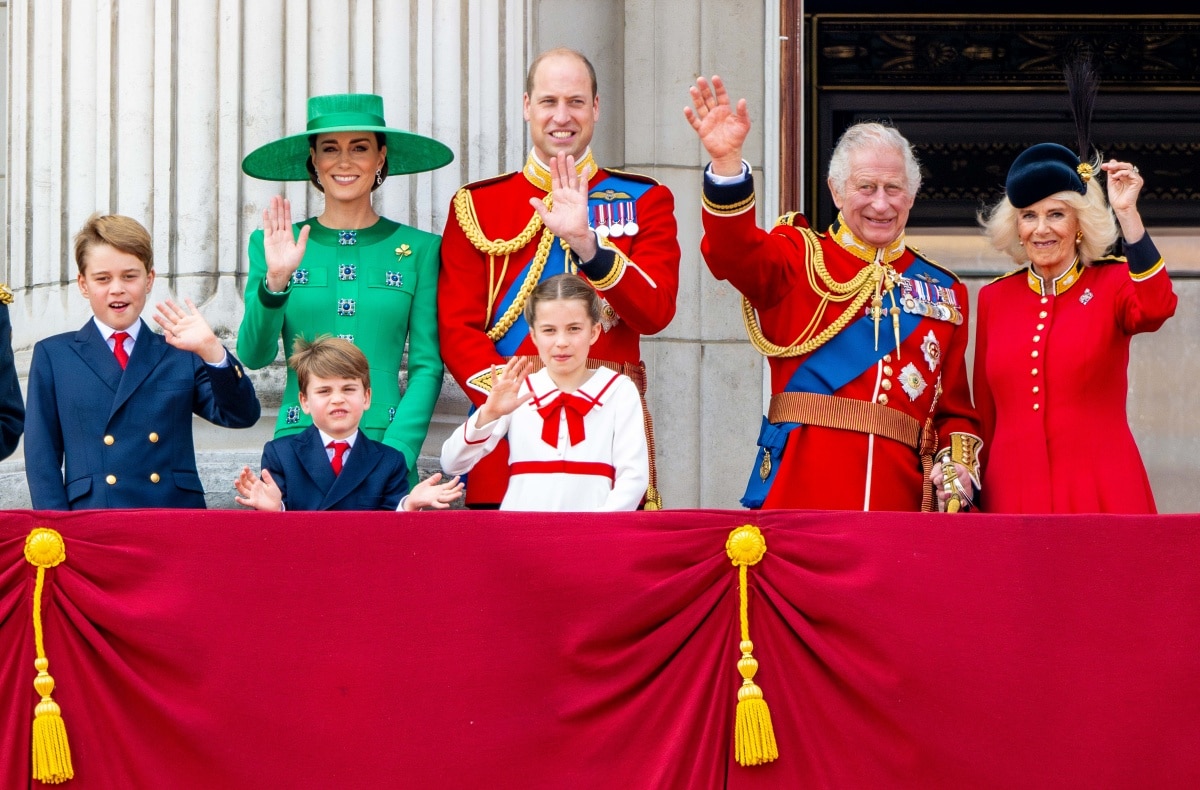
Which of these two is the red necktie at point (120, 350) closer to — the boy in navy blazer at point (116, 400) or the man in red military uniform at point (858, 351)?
the boy in navy blazer at point (116, 400)

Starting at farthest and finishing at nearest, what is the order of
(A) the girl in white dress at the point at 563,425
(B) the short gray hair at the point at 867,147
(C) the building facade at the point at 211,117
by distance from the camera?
1. (C) the building facade at the point at 211,117
2. (B) the short gray hair at the point at 867,147
3. (A) the girl in white dress at the point at 563,425

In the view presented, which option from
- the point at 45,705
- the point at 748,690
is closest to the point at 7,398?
the point at 45,705

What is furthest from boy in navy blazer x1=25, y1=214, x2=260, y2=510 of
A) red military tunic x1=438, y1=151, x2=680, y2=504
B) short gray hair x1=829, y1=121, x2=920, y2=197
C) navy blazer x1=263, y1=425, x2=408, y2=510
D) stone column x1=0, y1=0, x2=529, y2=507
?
short gray hair x1=829, y1=121, x2=920, y2=197

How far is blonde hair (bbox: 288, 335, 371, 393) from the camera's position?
14.4ft

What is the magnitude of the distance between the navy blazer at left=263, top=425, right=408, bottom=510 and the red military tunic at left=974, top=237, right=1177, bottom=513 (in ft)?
4.55

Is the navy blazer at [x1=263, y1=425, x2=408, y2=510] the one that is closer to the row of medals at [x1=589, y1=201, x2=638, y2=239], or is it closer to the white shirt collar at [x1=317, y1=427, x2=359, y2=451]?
the white shirt collar at [x1=317, y1=427, x2=359, y2=451]

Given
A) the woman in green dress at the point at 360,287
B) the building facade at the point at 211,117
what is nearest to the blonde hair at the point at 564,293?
the woman in green dress at the point at 360,287

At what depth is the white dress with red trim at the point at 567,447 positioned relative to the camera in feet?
13.8

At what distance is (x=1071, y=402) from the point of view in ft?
14.7

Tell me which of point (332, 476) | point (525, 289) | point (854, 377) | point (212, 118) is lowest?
point (332, 476)

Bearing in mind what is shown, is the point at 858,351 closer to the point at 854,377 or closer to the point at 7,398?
the point at 854,377

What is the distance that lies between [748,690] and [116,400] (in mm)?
1629

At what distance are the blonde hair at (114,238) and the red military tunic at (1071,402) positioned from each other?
1999mm

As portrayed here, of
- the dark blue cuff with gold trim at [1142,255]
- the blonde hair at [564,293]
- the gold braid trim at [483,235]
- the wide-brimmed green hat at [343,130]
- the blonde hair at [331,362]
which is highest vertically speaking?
the wide-brimmed green hat at [343,130]
